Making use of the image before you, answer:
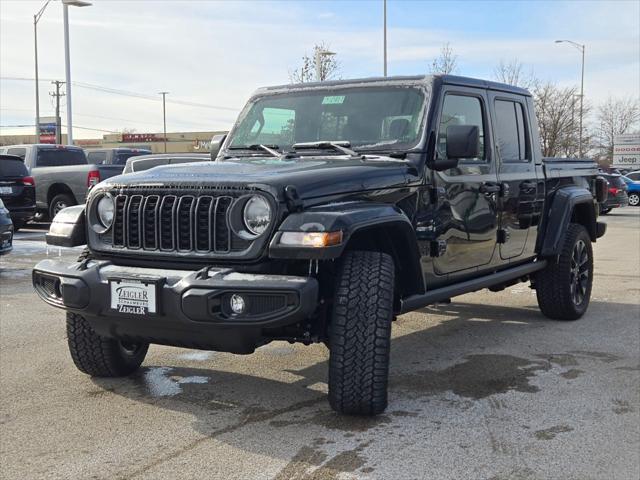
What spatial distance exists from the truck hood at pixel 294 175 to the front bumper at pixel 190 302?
485mm

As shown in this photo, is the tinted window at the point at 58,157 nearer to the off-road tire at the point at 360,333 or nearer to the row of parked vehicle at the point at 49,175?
the row of parked vehicle at the point at 49,175

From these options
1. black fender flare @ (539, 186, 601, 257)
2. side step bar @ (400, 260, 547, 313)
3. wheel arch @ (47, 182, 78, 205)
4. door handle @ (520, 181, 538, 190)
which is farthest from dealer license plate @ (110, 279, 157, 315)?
wheel arch @ (47, 182, 78, 205)

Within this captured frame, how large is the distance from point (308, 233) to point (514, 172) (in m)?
2.94

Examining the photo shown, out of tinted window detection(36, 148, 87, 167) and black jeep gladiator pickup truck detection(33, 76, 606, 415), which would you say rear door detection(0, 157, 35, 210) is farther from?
black jeep gladiator pickup truck detection(33, 76, 606, 415)

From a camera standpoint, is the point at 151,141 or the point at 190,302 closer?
the point at 190,302

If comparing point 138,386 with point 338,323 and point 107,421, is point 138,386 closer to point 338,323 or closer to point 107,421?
point 107,421

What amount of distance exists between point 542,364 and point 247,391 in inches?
85.9

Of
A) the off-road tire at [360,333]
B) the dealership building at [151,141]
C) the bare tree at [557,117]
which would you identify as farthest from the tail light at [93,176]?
the dealership building at [151,141]

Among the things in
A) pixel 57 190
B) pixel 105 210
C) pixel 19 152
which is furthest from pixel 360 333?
pixel 19 152

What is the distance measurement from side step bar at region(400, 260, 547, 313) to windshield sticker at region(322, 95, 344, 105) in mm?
1489

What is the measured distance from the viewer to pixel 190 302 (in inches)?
153

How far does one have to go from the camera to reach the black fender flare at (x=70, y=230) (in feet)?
15.1

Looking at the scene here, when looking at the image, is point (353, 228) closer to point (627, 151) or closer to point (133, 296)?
point (133, 296)

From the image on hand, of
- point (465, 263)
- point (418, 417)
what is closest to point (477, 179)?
point (465, 263)
